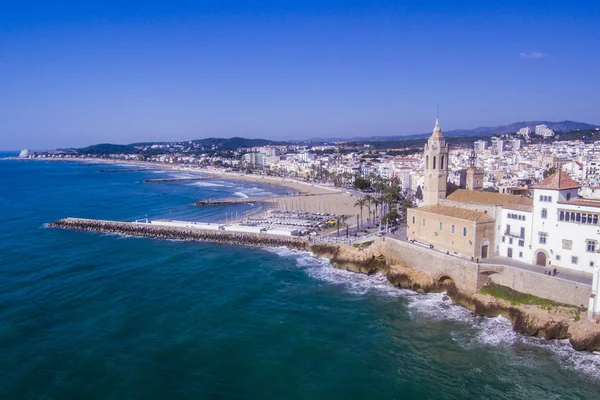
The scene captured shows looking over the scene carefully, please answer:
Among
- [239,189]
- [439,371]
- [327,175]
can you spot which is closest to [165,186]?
[239,189]

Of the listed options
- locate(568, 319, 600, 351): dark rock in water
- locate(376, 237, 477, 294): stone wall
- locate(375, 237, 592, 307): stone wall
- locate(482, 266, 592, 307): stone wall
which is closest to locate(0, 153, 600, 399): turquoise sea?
locate(568, 319, 600, 351): dark rock in water

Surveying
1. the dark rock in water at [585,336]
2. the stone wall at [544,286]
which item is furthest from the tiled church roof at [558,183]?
the dark rock in water at [585,336]

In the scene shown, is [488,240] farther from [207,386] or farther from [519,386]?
[207,386]

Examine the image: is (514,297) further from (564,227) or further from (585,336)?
(564,227)

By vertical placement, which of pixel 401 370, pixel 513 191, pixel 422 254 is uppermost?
pixel 513 191

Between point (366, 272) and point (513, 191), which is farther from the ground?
point (513, 191)

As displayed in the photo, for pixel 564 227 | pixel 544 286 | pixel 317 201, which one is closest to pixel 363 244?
pixel 544 286
